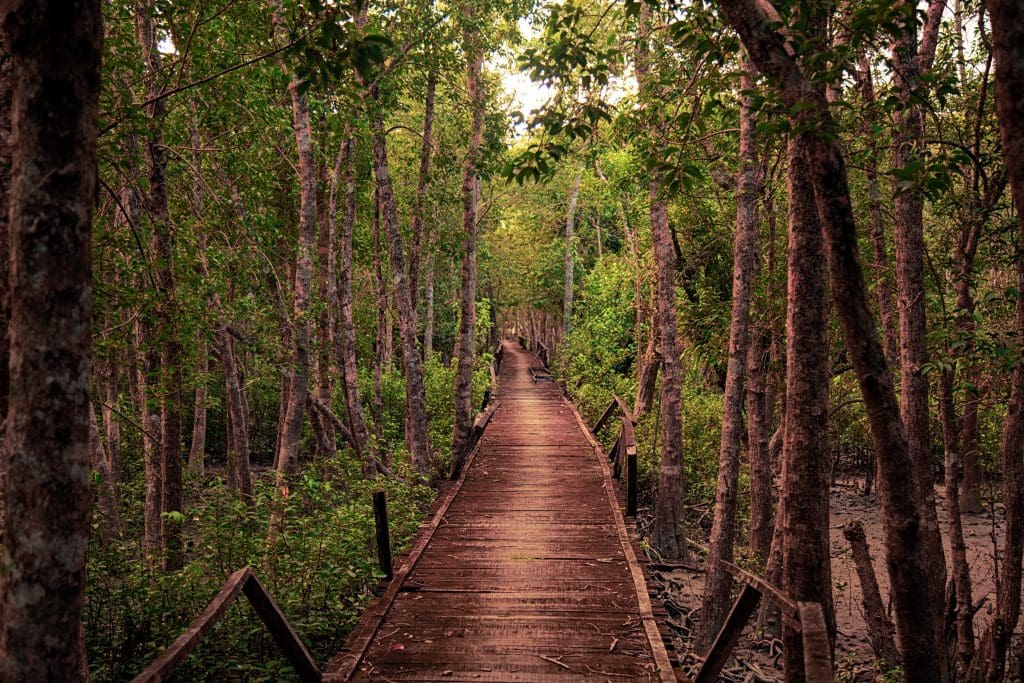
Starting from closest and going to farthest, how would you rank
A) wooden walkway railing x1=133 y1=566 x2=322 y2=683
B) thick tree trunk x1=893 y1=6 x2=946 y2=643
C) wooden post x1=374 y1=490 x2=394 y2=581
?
1. wooden walkway railing x1=133 y1=566 x2=322 y2=683
2. wooden post x1=374 y1=490 x2=394 y2=581
3. thick tree trunk x1=893 y1=6 x2=946 y2=643

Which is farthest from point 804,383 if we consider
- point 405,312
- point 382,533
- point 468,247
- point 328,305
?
point 328,305

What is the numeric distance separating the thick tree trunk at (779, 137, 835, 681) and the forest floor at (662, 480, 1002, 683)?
4.46 meters

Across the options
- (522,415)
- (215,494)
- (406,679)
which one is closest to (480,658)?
(406,679)

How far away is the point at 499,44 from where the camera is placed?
14.9 meters

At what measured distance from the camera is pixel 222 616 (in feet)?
13.5

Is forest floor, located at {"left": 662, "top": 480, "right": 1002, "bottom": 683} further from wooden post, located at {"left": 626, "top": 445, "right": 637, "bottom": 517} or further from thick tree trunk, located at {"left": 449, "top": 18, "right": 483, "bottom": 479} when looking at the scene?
thick tree trunk, located at {"left": 449, "top": 18, "right": 483, "bottom": 479}

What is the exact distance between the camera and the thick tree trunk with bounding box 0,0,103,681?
2383 mm

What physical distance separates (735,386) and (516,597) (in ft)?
18.0

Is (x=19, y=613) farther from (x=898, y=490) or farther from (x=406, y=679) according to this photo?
(x=898, y=490)

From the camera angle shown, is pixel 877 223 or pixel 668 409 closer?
pixel 877 223

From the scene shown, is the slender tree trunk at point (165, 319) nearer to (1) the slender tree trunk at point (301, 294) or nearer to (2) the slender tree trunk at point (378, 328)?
(1) the slender tree trunk at point (301, 294)

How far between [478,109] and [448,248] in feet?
14.6

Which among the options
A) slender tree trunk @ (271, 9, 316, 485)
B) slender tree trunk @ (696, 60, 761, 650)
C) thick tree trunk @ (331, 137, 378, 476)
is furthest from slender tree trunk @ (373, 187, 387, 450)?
slender tree trunk @ (696, 60, 761, 650)

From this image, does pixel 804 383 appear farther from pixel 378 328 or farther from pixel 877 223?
pixel 378 328
